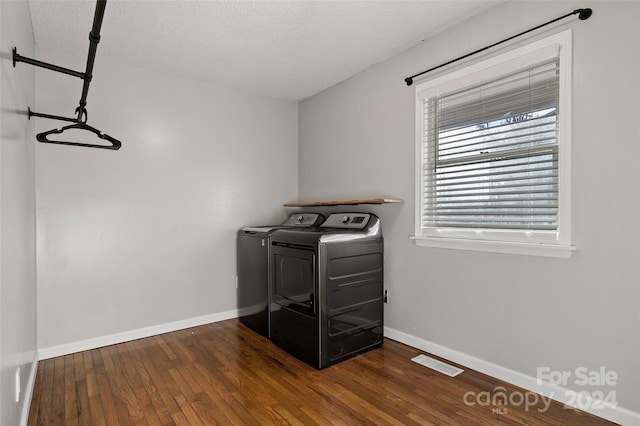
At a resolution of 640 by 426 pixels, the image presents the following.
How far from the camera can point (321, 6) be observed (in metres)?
2.20

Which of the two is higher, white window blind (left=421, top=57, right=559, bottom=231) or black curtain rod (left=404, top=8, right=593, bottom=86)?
black curtain rod (left=404, top=8, right=593, bottom=86)

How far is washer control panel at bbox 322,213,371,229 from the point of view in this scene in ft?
9.81

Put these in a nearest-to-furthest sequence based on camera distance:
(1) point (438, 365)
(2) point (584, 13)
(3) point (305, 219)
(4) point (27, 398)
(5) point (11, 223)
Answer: (5) point (11, 223) < (2) point (584, 13) < (4) point (27, 398) < (1) point (438, 365) < (3) point (305, 219)

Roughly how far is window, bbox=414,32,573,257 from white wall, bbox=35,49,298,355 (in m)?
1.97

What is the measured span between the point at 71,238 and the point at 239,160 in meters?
1.67

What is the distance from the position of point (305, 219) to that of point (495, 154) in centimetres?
201

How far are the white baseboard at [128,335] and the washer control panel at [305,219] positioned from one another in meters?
1.15

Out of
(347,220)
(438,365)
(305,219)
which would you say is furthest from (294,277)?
(438,365)

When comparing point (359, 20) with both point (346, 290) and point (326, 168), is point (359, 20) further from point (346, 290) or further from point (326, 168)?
point (346, 290)

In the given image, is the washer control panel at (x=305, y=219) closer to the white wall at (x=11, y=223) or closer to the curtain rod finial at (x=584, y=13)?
the white wall at (x=11, y=223)

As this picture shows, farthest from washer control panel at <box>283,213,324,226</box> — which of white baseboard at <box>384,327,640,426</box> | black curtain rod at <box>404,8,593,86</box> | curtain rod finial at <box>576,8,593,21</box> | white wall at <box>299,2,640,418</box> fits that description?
curtain rod finial at <box>576,8,593,21</box>

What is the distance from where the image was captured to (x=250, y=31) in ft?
8.14

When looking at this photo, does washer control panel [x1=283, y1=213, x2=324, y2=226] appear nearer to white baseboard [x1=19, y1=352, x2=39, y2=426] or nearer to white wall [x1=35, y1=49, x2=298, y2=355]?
white wall [x1=35, y1=49, x2=298, y2=355]

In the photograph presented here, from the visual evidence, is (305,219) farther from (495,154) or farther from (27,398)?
(27,398)
